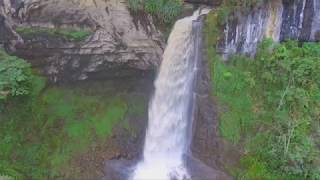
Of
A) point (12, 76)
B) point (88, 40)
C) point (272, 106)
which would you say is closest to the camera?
point (272, 106)

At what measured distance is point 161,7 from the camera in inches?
399

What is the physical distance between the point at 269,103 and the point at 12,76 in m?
5.45

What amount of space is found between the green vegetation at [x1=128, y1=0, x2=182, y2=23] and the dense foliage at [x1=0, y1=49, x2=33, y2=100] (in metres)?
2.71

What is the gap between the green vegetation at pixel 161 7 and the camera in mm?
10117

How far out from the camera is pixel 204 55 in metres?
9.82

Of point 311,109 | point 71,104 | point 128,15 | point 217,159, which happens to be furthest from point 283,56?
point 71,104

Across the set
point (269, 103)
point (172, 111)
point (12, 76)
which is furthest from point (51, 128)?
point (269, 103)

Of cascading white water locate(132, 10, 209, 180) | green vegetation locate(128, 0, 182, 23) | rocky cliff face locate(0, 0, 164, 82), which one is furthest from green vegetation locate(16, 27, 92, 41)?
cascading white water locate(132, 10, 209, 180)

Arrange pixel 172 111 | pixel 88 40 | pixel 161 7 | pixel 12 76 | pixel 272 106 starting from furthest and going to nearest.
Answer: pixel 172 111 < pixel 88 40 < pixel 161 7 < pixel 12 76 < pixel 272 106

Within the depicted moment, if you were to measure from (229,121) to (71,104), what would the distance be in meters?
3.81

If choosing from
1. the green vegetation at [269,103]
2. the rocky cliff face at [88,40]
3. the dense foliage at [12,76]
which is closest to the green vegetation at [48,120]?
the dense foliage at [12,76]

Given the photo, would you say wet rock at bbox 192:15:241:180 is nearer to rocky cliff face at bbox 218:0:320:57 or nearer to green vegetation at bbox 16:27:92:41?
rocky cliff face at bbox 218:0:320:57

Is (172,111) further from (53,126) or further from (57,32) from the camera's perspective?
(57,32)

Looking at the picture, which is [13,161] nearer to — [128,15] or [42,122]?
[42,122]
